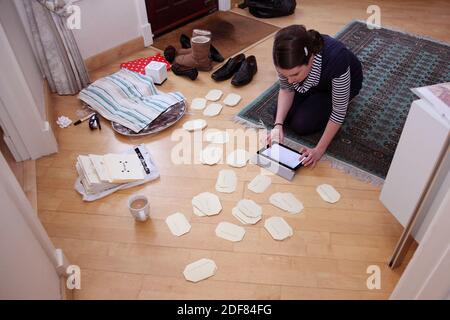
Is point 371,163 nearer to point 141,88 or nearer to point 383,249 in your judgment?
point 383,249

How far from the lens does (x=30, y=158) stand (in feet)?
6.51

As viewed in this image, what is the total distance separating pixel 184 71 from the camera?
2.57m

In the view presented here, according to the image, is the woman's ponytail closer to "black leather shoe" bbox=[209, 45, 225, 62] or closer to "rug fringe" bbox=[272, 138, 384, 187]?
"rug fringe" bbox=[272, 138, 384, 187]

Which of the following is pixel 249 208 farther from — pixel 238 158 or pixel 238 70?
pixel 238 70

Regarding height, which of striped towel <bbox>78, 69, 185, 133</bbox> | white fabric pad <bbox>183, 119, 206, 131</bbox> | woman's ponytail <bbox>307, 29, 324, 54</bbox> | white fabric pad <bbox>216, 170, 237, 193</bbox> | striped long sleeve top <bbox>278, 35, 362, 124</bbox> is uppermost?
woman's ponytail <bbox>307, 29, 324, 54</bbox>

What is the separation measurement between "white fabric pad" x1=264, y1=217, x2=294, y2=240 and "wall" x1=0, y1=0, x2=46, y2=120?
1.32m

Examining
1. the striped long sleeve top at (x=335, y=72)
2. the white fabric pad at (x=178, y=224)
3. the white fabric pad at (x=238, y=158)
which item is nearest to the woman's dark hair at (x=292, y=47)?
the striped long sleeve top at (x=335, y=72)

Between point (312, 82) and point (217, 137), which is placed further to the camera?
point (217, 137)

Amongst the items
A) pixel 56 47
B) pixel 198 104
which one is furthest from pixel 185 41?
pixel 56 47

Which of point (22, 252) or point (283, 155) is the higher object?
point (22, 252)

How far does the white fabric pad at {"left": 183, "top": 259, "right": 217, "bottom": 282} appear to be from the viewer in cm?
147

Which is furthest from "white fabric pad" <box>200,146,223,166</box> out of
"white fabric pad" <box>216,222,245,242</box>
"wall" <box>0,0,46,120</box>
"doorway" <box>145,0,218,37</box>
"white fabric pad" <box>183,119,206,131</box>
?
"doorway" <box>145,0,218,37</box>

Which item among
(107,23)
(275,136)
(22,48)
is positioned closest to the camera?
(275,136)

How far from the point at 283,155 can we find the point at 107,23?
1.58 meters
